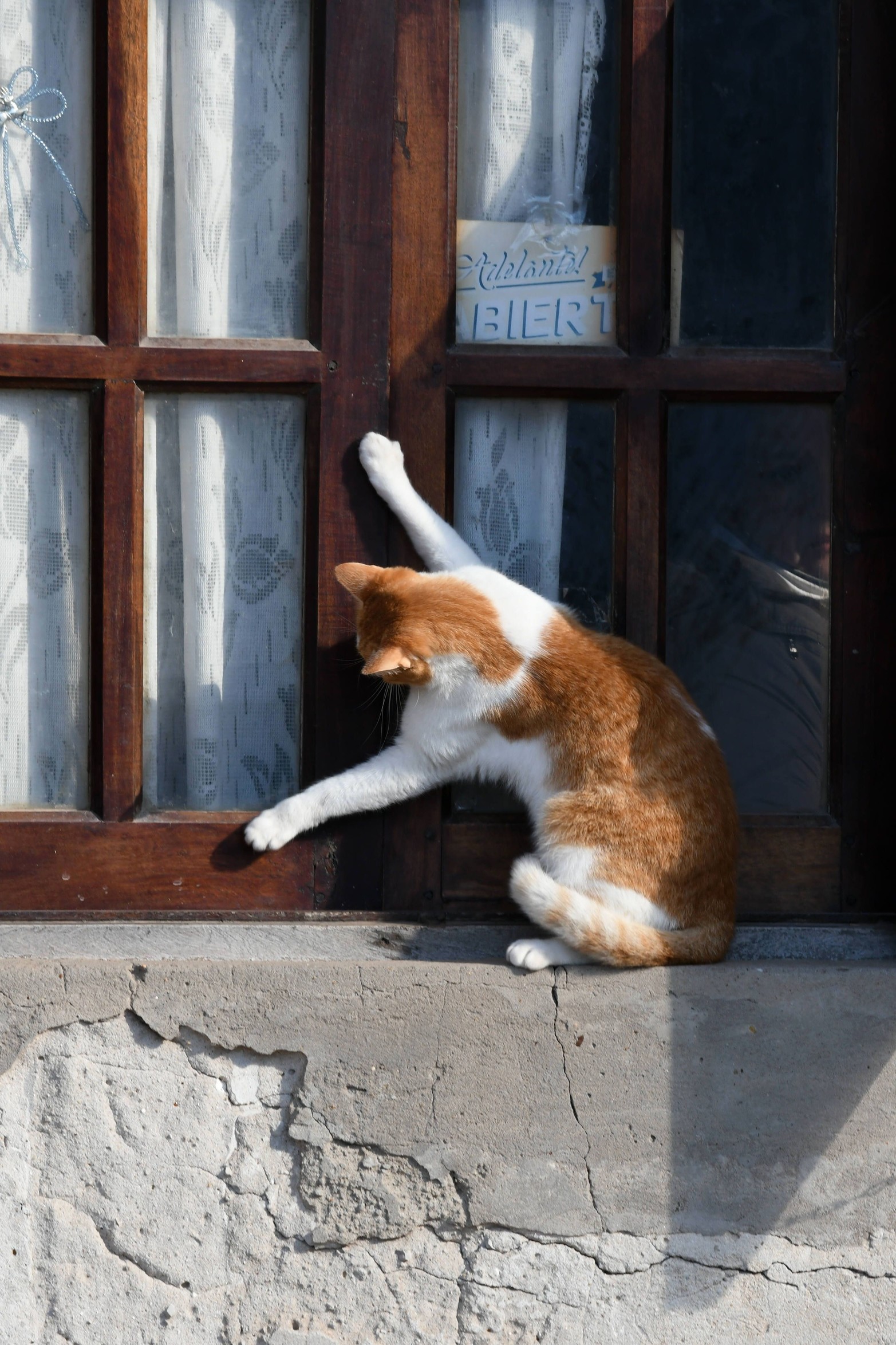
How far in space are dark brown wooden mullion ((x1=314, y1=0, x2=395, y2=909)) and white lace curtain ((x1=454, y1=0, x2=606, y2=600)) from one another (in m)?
0.19

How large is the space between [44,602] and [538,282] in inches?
48.9

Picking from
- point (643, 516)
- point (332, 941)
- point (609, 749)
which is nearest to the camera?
point (609, 749)

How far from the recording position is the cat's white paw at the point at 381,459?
6.48 ft

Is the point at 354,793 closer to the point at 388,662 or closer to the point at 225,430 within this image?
the point at 388,662

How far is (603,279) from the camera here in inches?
81.7

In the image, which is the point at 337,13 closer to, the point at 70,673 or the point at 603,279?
the point at 603,279

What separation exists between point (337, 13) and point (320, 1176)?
225cm

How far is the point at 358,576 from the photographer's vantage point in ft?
6.28

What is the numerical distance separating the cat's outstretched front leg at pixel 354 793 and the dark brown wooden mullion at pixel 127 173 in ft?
3.10

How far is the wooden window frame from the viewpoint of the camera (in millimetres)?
1996

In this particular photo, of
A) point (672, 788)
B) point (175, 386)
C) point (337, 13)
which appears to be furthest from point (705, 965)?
point (337, 13)

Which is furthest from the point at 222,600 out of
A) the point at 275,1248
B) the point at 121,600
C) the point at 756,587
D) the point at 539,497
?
the point at 275,1248

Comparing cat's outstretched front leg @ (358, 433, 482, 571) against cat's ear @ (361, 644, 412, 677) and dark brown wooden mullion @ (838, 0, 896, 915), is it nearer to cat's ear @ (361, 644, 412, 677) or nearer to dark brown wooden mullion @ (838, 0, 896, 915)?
cat's ear @ (361, 644, 412, 677)

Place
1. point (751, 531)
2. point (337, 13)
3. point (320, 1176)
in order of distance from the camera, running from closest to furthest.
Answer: point (320, 1176), point (337, 13), point (751, 531)
